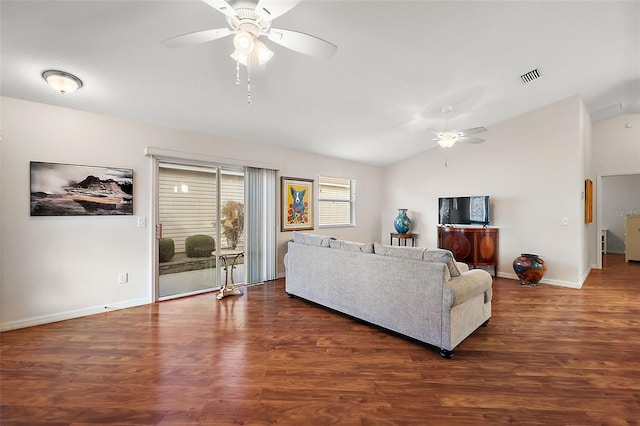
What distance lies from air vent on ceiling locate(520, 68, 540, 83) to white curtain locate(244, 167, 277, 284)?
395 centimetres

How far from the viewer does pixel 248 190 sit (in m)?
4.55

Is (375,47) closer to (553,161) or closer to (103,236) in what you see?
(103,236)

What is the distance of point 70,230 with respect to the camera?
3129 mm

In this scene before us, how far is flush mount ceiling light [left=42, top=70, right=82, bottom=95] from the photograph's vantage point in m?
2.47

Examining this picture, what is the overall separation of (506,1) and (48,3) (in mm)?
3513

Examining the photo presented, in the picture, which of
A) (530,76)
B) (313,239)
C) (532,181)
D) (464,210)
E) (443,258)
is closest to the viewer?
(443,258)

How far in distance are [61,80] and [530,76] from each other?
17.6 feet

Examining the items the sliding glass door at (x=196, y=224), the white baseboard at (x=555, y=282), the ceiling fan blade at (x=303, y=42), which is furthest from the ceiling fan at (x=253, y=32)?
the white baseboard at (x=555, y=282)

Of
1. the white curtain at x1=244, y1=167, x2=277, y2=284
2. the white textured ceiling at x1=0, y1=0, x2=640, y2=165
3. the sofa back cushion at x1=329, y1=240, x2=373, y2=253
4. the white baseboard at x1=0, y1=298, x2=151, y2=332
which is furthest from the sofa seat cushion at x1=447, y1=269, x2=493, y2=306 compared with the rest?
the white baseboard at x1=0, y1=298, x2=151, y2=332

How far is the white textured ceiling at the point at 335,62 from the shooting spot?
212 cm

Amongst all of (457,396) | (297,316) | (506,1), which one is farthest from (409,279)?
(506,1)

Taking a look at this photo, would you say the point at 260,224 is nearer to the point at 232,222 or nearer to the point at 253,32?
the point at 232,222

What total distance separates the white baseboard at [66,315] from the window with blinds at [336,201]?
355 cm

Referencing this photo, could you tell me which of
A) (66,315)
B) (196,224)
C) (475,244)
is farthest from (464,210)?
(66,315)
